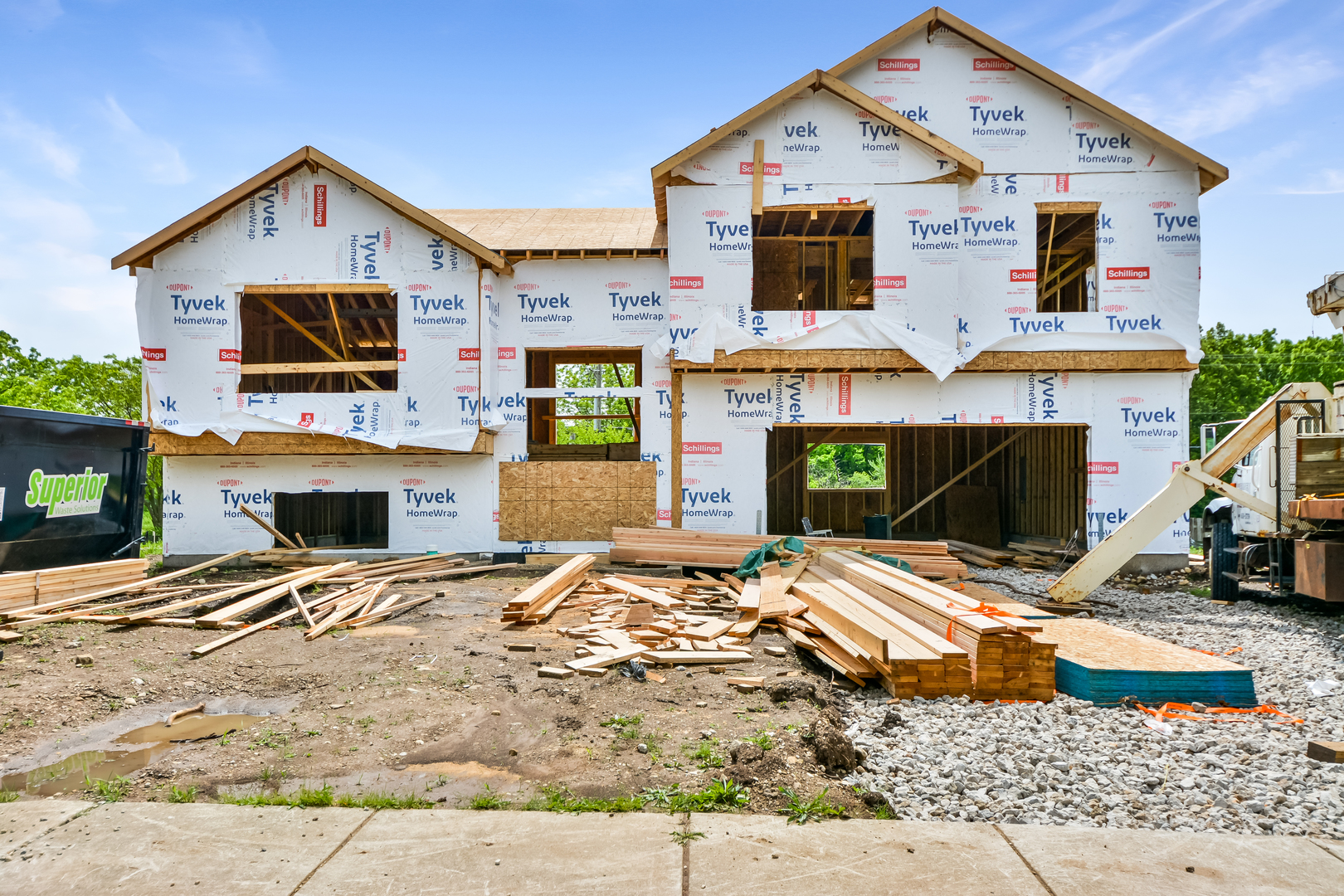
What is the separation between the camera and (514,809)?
12.0ft

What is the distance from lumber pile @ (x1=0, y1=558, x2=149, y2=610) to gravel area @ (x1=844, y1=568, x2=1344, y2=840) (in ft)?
29.3

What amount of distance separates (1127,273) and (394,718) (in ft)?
45.6

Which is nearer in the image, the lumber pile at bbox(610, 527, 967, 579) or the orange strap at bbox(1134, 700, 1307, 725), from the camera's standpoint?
the orange strap at bbox(1134, 700, 1307, 725)

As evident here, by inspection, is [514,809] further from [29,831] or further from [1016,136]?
[1016,136]

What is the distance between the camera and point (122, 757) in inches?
181

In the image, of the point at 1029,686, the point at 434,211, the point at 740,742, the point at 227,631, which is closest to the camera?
the point at 740,742

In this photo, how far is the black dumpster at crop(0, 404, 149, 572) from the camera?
877 centimetres

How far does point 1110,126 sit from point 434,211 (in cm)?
1365

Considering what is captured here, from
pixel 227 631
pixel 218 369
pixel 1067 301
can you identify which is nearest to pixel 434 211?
pixel 218 369

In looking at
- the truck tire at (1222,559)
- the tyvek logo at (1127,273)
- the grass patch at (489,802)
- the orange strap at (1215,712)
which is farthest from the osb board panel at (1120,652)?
the tyvek logo at (1127,273)

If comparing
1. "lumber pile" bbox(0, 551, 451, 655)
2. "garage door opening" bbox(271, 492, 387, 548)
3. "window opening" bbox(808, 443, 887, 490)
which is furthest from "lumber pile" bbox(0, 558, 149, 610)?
"window opening" bbox(808, 443, 887, 490)

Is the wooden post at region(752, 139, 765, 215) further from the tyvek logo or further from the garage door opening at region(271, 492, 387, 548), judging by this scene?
the garage door opening at region(271, 492, 387, 548)

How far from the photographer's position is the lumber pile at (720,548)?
11.7 metres

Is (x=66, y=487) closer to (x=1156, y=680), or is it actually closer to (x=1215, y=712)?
(x=1156, y=680)
